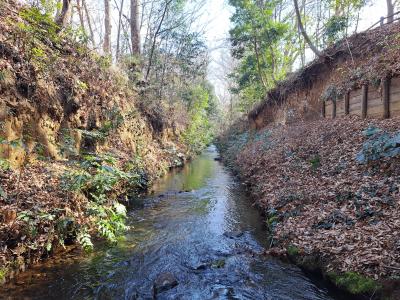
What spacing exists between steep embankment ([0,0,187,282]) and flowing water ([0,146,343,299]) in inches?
17.5

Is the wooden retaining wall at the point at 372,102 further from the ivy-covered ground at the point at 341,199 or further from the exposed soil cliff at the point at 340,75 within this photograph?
the ivy-covered ground at the point at 341,199

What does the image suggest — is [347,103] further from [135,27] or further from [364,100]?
[135,27]

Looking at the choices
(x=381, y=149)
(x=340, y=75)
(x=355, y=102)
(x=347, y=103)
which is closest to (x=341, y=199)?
(x=381, y=149)

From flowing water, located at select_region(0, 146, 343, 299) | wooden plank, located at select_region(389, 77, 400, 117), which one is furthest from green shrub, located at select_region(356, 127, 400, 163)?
flowing water, located at select_region(0, 146, 343, 299)

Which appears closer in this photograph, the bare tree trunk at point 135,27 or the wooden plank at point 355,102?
the wooden plank at point 355,102

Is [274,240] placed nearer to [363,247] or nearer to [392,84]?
[363,247]

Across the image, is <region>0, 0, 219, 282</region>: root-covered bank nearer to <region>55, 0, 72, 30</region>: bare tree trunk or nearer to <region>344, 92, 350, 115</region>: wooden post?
<region>55, 0, 72, 30</region>: bare tree trunk

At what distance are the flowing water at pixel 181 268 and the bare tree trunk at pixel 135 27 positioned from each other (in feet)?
43.9

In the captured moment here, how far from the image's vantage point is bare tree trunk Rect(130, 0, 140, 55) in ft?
59.9

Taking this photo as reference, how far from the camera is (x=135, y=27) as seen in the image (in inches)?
731

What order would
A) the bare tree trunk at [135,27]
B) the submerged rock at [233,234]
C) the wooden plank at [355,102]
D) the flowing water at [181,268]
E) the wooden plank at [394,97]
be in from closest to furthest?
the flowing water at [181,268] < the submerged rock at [233,234] < the wooden plank at [394,97] < the wooden plank at [355,102] < the bare tree trunk at [135,27]

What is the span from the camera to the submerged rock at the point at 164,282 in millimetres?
4816

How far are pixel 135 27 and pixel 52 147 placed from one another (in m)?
13.1

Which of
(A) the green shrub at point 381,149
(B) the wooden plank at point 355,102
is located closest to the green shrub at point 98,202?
(A) the green shrub at point 381,149
